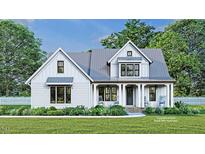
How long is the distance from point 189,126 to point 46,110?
448 cm

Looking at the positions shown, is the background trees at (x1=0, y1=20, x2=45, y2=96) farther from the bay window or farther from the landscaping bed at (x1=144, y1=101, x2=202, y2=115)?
the bay window

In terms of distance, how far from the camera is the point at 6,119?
10.6 metres

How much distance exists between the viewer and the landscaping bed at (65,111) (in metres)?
11.3

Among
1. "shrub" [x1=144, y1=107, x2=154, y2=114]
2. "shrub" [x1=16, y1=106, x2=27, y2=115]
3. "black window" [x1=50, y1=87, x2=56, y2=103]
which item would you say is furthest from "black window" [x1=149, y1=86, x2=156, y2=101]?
"shrub" [x1=16, y1=106, x2=27, y2=115]

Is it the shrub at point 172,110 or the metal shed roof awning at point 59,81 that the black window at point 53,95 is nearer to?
the metal shed roof awning at point 59,81

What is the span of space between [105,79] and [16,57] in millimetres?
4227

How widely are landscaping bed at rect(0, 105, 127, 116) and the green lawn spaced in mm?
287

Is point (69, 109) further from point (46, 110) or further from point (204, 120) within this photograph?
point (204, 120)

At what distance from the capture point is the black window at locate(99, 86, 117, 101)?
13500 millimetres

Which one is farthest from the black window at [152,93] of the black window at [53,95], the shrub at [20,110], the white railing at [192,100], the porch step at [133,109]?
the shrub at [20,110]

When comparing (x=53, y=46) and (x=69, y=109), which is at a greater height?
(x=53, y=46)

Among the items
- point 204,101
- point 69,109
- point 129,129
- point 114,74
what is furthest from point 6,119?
point 114,74

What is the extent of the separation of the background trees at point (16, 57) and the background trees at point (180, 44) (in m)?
1.72

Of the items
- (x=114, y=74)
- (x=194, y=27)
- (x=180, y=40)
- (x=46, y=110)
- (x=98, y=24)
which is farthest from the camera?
(x=114, y=74)
